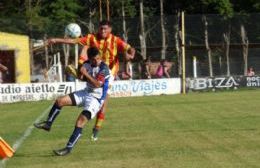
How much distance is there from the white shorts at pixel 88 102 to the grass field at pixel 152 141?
2.15 feet

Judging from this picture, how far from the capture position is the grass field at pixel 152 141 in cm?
929

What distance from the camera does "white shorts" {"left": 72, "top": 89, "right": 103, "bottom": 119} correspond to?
10336mm

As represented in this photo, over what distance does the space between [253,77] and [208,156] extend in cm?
2402

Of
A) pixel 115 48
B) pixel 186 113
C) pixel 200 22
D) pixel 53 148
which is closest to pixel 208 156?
pixel 53 148

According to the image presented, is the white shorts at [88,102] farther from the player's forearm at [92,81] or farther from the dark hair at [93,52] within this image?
the dark hair at [93,52]

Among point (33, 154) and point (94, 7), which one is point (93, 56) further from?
point (94, 7)

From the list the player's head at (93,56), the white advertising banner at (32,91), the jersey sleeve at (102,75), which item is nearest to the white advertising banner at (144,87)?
the white advertising banner at (32,91)

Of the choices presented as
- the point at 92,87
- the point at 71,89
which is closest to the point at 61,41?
the point at 92,87

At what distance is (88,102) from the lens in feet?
34.4

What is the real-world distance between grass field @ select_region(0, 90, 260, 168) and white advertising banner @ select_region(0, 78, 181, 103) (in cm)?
996

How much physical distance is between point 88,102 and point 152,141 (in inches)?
66.9

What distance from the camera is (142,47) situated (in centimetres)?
3678

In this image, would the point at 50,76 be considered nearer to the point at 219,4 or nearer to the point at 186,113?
the point at 186,113

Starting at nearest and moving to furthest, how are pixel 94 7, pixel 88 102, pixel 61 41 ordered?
1. pixel 88 102
2. pixel 61 41
3. pixel 94 7
